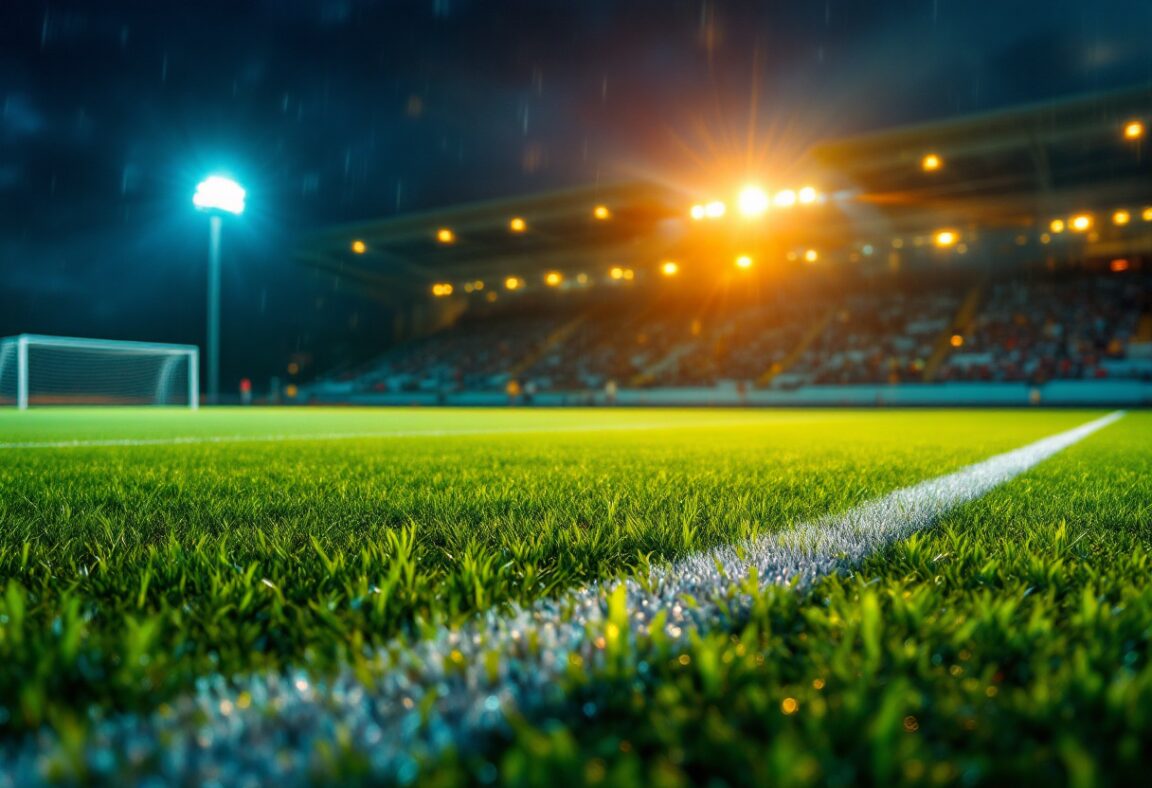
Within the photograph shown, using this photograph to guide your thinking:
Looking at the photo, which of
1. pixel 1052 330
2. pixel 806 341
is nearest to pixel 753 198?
pixel 806 341

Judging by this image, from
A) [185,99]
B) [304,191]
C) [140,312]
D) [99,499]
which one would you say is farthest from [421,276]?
[99,499]

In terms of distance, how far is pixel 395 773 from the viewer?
0.49m

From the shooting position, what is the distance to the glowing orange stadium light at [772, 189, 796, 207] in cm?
1952

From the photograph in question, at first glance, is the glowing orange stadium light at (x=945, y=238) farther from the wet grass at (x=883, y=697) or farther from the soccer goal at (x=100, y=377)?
the wet grass at (x=883, y=697)

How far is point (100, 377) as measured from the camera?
24453 millimetres

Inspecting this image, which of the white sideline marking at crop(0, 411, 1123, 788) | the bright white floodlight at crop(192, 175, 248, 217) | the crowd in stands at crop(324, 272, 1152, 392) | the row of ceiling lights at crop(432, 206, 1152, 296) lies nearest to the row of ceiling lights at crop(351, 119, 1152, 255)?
the row of ceiling lights at crop(432, 206, 1152, 296)

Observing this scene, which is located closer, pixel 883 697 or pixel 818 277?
pixel 883 697

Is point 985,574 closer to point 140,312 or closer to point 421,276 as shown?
point 140,312

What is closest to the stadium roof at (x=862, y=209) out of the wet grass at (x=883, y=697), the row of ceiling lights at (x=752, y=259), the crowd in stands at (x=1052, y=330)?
the row of ceiling lights at (x=752, y=259)

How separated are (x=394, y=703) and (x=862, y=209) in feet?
88.5

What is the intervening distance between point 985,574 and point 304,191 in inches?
1071

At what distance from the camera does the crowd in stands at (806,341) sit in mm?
21922

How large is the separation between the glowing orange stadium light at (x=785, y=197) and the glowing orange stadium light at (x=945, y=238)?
10.2 m

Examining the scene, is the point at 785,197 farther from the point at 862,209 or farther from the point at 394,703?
the point at 394,703
